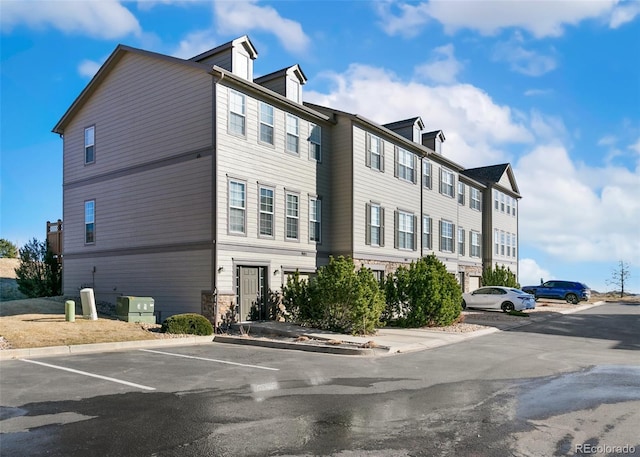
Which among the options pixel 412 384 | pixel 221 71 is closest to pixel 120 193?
pixel 221 71

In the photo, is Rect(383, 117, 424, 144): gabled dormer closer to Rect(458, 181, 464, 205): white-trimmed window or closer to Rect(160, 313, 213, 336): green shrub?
Rect(458, 181, 464, 205): white-trimmed window

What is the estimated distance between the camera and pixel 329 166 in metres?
25.6

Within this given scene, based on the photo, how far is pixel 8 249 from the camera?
5169 cm

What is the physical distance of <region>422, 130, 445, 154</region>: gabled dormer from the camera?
3425 cm

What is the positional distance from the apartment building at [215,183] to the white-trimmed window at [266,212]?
0.19ft

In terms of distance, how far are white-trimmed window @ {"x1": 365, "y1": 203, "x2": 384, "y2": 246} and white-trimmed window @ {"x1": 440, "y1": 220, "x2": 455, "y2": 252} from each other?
793 centimetres

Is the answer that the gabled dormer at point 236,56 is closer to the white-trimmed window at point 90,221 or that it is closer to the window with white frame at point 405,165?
the white-trimmed window at point 90,221

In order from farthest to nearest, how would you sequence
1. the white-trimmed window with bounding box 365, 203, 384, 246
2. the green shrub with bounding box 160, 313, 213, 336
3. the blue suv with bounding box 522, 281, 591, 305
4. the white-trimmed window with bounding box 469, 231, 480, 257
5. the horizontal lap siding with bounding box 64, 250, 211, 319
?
the blue suv with bounding box 522, 281, 591, 305 < the white-trimmed window with bounding box 469, 231, 480, 257 < the white-trimmed window with bounding box 365, 203, 384, 246 < the horizontal lap siding with bounding box 64, 250, 211, 319 < the green shrub with bounding box 160, 313, 213, 336

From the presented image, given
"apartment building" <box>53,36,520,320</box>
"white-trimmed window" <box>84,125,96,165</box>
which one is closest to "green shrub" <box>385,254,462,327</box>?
"apartment building" <box>53,36,520,320</box>

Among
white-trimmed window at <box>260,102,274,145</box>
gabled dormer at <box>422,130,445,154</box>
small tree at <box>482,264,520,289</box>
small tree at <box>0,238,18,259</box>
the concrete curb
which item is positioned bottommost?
the concrete curb

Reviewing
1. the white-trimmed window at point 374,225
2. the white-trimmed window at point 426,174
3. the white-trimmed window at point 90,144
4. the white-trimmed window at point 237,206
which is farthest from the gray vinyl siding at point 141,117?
the white-trimmed window at point 426,174

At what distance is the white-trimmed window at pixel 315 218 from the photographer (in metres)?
24.2

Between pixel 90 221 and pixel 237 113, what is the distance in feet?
31.5

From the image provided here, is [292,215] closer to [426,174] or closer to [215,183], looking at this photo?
[215,183]
